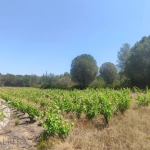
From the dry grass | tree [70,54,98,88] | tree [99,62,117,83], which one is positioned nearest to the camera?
the dry grass

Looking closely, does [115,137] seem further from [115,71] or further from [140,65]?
[115,71]

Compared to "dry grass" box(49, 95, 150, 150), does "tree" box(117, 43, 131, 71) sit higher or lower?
higher

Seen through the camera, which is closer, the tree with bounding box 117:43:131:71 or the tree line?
the tree line

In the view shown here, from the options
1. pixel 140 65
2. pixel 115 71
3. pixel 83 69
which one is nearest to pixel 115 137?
pixel 140 65

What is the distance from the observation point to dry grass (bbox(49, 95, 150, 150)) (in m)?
4.61

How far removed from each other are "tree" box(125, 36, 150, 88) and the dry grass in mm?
17229

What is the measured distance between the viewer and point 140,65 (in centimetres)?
2236

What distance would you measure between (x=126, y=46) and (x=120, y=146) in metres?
41.7

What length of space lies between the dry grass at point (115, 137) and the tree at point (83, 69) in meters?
27.0

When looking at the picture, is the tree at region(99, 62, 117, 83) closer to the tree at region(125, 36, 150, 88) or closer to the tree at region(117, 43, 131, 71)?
the tree at region(117, 43, 131, 71)

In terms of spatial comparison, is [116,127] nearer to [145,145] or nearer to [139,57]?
[145,145]

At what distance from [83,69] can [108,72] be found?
6480 millimetres

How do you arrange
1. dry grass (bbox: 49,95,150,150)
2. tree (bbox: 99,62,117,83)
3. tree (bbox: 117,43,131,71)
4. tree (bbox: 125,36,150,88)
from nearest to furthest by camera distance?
1. dry grass (bbox: 49,95,150,150)
2. tree (bbox: 125,36,150,88)
3. tree (bbox: 99,62,117,83)
4. tree (bbox: 117,43,131,71)

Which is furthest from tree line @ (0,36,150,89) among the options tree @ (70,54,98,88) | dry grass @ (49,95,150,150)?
dry grass @ (49,95,150,150)
